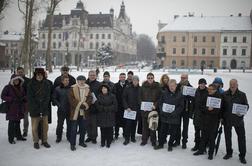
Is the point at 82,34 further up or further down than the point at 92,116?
further up

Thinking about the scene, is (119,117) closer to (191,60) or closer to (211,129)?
(211,129)

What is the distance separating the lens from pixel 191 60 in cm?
7919

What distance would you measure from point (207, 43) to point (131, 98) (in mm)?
73044

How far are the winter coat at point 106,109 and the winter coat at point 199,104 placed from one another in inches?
92.3

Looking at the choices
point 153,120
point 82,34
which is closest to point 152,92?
point 153,120

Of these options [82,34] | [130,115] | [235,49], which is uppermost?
[82,34]

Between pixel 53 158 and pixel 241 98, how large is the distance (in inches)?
201

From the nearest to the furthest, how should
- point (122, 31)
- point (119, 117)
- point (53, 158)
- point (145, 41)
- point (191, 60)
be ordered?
point (53, 158)
point (119, 117)
point (191, 60)
point (122, 31)
point (145, 41)

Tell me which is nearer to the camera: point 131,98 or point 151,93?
point 151,93

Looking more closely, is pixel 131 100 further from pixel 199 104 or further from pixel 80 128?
pixel 199 104

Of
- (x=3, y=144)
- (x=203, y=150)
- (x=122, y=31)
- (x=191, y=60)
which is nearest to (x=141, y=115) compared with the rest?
(x=203, y=150)

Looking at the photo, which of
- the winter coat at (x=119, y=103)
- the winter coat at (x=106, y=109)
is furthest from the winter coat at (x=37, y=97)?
the winter coat at (x=119, y=103)

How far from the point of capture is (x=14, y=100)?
9.12 m

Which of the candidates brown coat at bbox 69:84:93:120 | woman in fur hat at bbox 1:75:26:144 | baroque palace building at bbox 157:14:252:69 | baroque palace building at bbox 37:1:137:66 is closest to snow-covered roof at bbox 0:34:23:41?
baroque palace building at bbox 37:1:137:66
